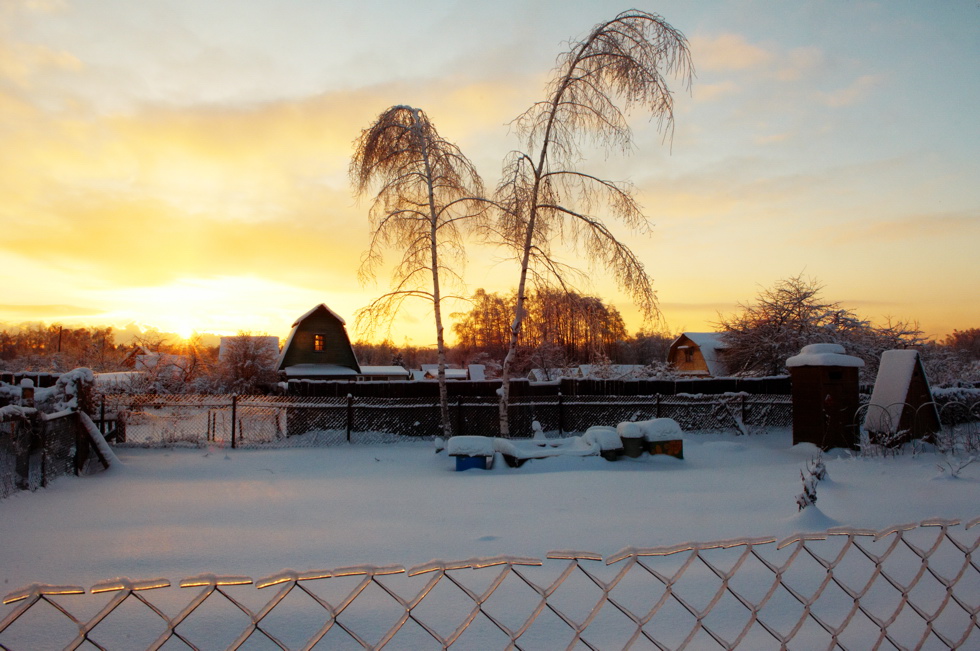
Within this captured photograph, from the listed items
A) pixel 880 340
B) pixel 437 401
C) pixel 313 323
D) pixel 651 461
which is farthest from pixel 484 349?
pixel 651 461

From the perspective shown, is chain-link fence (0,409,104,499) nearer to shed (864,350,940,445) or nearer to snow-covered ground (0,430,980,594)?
snow-covered ground (0,430,980,594)

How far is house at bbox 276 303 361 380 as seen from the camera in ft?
93.6

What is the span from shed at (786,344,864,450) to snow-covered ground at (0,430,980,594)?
3.23 ft

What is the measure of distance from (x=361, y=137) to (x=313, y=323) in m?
17.3

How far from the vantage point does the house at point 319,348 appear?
93.6 ft

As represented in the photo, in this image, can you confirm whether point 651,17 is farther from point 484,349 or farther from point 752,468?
point 484,349

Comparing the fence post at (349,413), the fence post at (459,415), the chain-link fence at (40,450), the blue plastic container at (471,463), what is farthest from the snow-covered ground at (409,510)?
the fence post at (459,415)

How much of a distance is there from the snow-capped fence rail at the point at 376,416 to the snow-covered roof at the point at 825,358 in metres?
3.29

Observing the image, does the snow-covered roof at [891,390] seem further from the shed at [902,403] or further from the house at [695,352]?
the house at [695,352]

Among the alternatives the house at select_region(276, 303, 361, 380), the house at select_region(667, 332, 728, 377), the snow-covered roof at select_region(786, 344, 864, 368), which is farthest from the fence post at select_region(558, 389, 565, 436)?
the house at select_region(667, 332, 728, 377)

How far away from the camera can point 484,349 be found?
57.1 meters

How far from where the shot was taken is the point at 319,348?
29094 millimetres

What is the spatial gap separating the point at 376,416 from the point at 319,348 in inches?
605

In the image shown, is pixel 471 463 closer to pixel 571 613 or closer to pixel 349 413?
pixel 349 413
